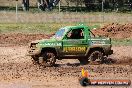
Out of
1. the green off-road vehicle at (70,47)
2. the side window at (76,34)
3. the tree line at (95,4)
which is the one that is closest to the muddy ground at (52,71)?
the green off-road vehicle at (70,47)

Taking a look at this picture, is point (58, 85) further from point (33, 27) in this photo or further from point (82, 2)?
point (82, 2)

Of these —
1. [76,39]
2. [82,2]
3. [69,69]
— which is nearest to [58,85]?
[69,69]

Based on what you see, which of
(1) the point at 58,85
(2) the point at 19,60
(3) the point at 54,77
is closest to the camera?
(1) the point at 58,85

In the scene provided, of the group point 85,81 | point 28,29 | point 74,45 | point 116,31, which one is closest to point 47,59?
point 74,45

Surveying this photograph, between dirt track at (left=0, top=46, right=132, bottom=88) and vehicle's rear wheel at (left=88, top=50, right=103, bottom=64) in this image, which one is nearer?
dirt track at (left=0, top=46, right=132, bottom=88)

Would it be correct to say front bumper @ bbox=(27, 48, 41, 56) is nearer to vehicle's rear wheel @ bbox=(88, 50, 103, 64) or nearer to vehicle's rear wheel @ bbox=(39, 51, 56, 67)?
vehicle's rear wheel @ bbox=(39, 51, 56, 67)

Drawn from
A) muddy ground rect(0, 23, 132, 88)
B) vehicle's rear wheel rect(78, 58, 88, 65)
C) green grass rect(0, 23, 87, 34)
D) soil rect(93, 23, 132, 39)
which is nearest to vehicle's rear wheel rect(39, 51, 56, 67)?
muddy ground rect(0, 23, 132, 88)

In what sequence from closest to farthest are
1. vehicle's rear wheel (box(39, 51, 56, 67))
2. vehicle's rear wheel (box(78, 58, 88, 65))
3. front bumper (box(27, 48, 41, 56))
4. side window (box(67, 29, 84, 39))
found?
front bumper (box(27, 48, 41, 56))
vehicle's rear wheel (box(39, 51, 56, 67))
side window (box(67, 29, 84, 39))
vehicle's rear wheel (box(78, 58, 88, 65))

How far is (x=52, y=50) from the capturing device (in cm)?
1716

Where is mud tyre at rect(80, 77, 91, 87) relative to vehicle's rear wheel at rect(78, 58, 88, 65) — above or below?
above

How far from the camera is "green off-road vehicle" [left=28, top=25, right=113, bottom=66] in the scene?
16.9 m

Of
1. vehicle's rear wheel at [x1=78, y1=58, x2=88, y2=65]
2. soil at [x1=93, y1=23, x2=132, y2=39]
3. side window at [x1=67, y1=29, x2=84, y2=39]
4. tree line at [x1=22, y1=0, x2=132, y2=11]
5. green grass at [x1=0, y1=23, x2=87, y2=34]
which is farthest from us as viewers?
tree line at [x1=22, y1=0, x2=132, y2=11]

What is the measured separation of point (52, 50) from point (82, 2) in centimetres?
5494

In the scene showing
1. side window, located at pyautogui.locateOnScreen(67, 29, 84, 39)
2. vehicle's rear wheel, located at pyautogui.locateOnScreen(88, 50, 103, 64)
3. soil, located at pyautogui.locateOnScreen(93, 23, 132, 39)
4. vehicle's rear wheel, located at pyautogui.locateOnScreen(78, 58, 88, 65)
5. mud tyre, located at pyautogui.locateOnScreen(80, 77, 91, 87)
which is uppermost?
side window, located at pyautogui.locateOnScreen(67, 29, 84, 39)
